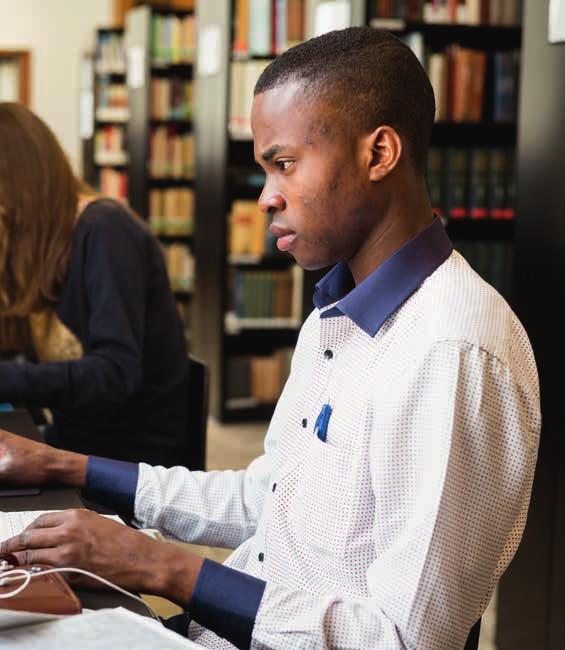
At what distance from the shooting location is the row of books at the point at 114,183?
841 cm

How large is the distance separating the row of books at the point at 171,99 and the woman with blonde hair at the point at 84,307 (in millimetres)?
4531

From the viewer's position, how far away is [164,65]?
22.5ft

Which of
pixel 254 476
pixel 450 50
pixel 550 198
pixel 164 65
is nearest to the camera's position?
pixel 254 476

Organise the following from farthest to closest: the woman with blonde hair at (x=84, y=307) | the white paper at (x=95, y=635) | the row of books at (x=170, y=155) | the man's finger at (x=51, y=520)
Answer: the row of books at (x=170, y=155) → the woman with blonde hair at (x=84, y=307) → the man's finger at (x=51, y=520) → the white paper at (x=95, y=635)

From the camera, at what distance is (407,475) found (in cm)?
102

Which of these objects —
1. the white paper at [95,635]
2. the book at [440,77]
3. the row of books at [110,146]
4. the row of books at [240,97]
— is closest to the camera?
the white paper at [95,635]

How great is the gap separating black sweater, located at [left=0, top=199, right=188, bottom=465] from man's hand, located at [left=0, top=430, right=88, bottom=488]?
71 cm

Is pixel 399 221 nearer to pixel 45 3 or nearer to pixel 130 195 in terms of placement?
pixel 130 195

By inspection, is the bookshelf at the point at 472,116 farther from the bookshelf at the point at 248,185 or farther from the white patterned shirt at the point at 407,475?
the white patterned shirt at the point at 407,475

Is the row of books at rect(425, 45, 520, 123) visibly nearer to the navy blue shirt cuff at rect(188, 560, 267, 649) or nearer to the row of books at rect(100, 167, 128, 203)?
the navy blue shirt cuff at rect(188, 560, 267, 649)

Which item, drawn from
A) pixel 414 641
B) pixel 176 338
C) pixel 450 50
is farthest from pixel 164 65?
pixel 414 641

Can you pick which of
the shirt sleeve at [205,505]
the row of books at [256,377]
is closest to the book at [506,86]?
the row of books at [256,377]

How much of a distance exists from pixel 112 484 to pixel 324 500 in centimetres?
46

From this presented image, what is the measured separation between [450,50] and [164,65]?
2963mm
